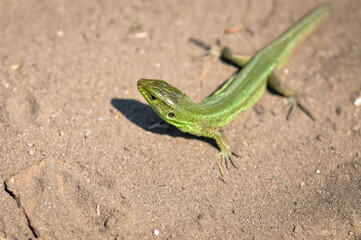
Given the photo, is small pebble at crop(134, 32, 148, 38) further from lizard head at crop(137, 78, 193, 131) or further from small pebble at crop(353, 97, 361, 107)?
small pebble at crop(353, 97, 361, 107)

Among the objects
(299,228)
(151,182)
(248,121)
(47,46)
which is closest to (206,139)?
(248,121)

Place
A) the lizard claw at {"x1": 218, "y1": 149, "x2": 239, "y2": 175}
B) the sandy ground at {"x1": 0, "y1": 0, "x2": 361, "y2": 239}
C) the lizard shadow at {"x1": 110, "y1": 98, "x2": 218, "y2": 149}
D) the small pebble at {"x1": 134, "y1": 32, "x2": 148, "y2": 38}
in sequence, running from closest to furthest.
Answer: the sandy ground at {"x1": 0, "y1": 0, "x2": 361, "y2": 239} < the lizard claw at {"x1": 218, "y1": 149, "x2": 239, "y2": 175} < the lizard shadow at {"x1": 110, "y1": 98, "x2": 218, "y2": 149} < the small pebble at {"x1": 134, "y1": 32, "x2": 148, "y2": 38}

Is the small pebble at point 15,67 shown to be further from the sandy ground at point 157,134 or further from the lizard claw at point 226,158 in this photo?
the lizard claw at point 226,158

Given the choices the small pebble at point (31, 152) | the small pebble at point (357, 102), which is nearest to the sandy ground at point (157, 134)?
the small pebble at point (31, 152)

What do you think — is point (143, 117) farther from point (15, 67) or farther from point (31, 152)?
point (15, 67)

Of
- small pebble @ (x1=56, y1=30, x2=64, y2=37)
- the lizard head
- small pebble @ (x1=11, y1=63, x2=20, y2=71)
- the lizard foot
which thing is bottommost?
small pebble @ (x1=11, y1=63, x2=20, y2=71)

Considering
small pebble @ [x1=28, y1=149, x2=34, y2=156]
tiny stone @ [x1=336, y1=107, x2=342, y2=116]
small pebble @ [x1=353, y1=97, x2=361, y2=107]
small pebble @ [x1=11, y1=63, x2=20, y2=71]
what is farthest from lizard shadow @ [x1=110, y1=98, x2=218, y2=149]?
small pebble @ [x1=353, y1=97, x2=361, y2=107]

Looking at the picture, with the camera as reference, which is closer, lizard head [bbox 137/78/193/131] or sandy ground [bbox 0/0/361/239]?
sandy ground [bbox 0/0/361/239]

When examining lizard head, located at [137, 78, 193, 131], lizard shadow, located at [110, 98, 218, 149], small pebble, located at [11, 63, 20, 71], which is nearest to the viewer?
lizard head, located at [137, 78, 193, 131]
